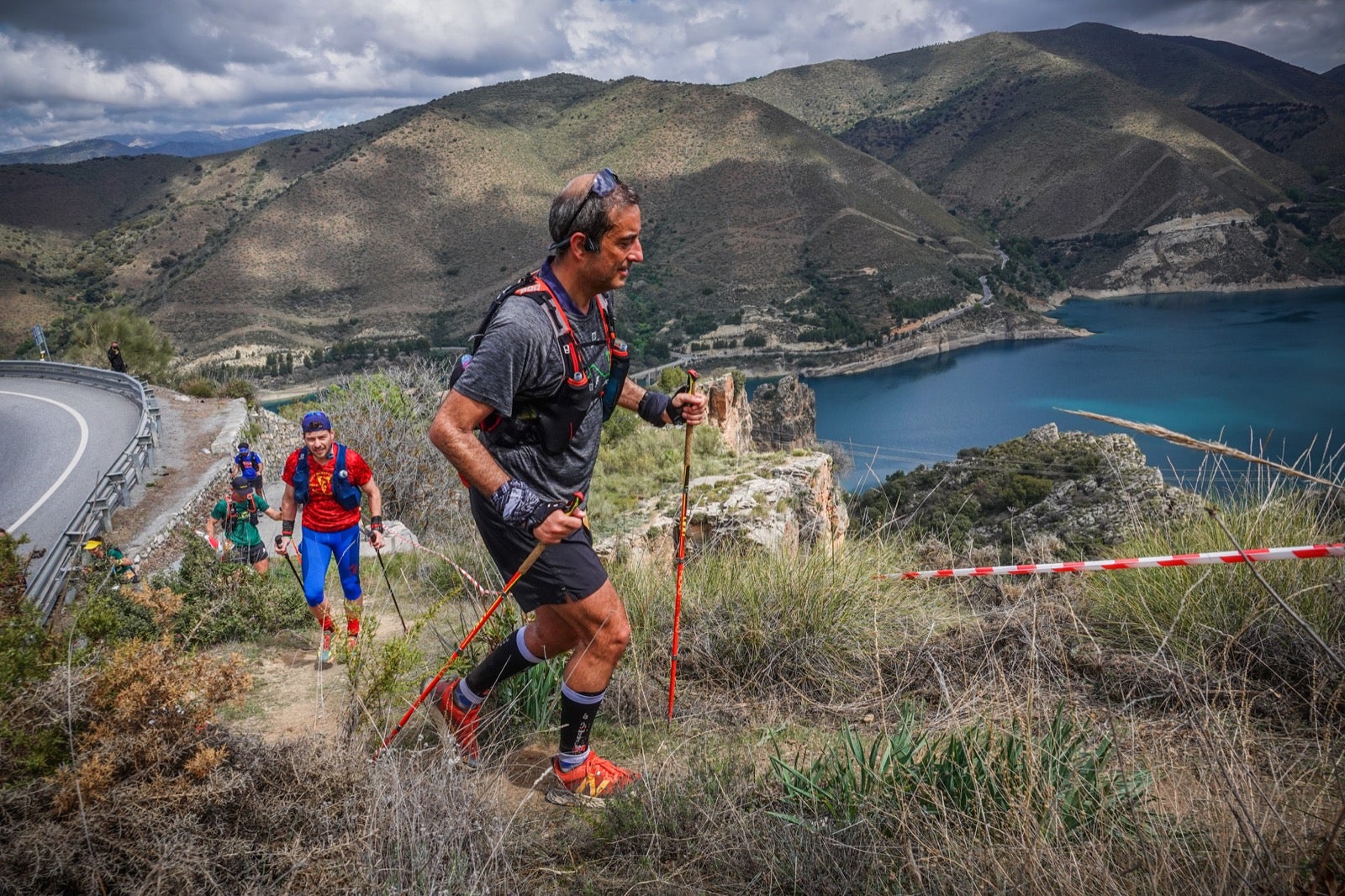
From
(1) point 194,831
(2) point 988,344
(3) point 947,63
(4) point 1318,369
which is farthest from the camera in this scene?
(3) point 947,63

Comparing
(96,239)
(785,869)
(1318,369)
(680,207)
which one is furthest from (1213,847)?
(96,239)

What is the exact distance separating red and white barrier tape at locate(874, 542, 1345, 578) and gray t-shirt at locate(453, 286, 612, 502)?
70.1 inches

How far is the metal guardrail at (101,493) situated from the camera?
280 inches

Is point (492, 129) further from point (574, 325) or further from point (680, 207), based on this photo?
point (574, 325)

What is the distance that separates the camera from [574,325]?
8.59 feet

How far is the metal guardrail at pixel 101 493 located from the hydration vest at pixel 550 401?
334 cm

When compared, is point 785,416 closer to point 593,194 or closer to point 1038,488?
point 1038,488

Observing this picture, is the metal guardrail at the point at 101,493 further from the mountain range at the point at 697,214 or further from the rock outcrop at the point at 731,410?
the mountain range at the point at 697,214

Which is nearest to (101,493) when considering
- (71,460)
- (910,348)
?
(71,460)

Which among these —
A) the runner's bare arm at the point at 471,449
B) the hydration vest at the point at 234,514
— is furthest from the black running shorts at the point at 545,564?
the hydration vest at the point at 234,514

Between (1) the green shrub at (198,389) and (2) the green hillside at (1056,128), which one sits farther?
(2) the green hillside at (1056,128)

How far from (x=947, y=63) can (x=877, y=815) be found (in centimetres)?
18363

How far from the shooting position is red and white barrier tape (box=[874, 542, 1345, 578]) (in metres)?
2.86

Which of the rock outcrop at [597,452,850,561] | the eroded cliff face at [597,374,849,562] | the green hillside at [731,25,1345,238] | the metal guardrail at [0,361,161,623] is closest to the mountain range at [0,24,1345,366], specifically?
the green hillside at [731,25,1345,238]
